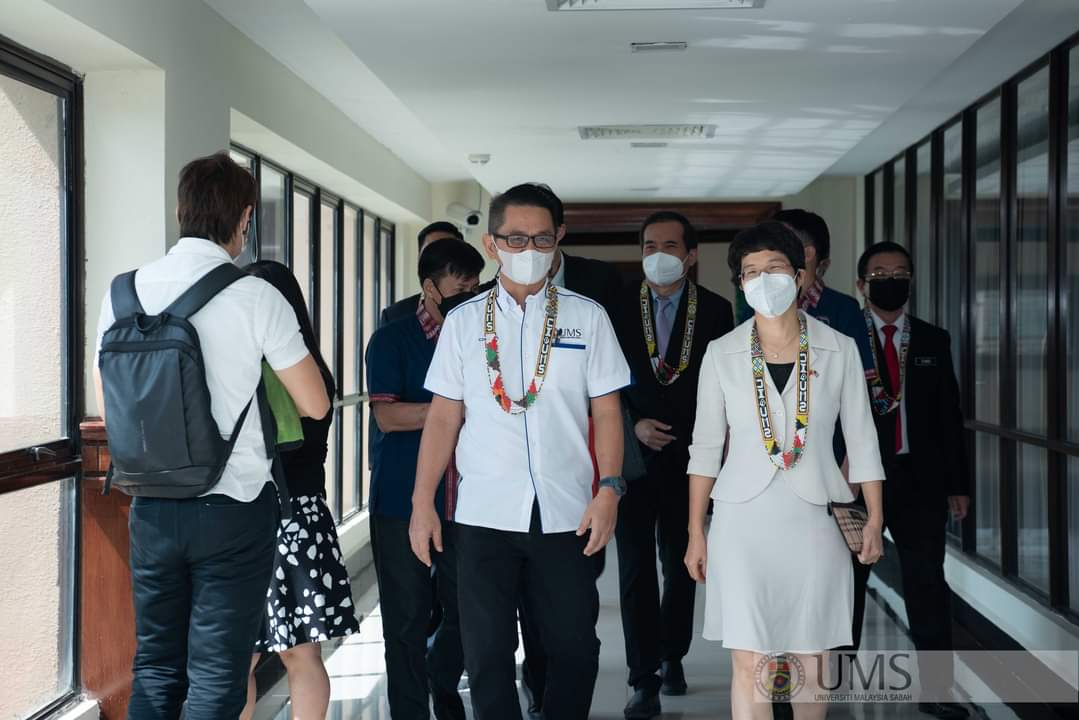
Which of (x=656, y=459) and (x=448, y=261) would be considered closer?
(x=448, y=261)

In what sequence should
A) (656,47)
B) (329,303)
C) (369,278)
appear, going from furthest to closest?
1. (369,278)
2. (329,303)
3. (656,47)

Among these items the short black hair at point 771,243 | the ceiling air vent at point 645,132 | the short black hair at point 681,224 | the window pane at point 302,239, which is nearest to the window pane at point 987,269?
the ceiling air vent at point 645,132

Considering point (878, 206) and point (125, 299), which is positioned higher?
point (878, 206)

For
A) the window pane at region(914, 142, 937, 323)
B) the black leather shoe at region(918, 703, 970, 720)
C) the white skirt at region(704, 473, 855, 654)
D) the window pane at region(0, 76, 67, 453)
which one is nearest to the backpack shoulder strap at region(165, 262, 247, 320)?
the white skirt at region(704, 473, 855, 654)

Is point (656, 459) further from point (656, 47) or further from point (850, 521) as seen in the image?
point (656, 47)

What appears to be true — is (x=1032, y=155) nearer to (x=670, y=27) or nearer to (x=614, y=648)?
(x=670, y=27)

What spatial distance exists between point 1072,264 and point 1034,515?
1.35 m

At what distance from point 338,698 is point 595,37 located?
9.45 feet

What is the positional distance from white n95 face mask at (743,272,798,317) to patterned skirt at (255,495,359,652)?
1374 millimetres

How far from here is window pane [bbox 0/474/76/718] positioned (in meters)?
3.76

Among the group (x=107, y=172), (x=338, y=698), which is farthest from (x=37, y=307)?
(x=338, y=698)

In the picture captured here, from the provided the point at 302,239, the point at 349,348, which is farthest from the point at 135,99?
the point at 349,348

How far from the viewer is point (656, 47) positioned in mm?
4734

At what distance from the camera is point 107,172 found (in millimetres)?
4238
